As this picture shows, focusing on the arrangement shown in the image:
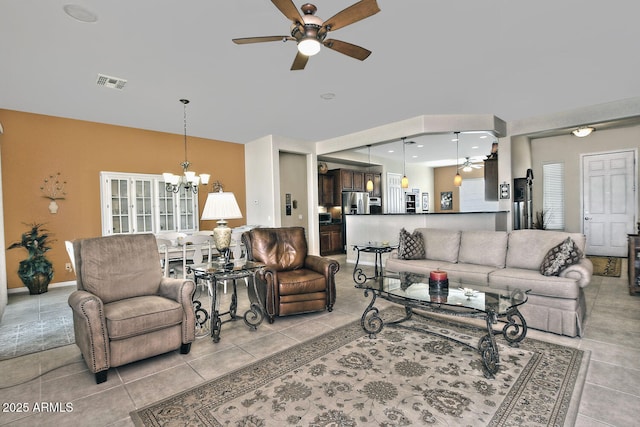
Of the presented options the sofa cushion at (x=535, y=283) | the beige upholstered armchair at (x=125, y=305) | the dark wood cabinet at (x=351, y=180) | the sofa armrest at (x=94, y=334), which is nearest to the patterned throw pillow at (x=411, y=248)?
the sofa cushion at (x=535, y=283)

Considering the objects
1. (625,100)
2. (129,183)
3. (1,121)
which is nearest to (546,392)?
(625,100)

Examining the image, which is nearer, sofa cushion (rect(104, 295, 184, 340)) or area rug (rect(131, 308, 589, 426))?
area rug (rect(131, 308, 589, 426))

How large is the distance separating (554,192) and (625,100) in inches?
108

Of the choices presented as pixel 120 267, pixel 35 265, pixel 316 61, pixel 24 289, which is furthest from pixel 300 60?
pixel 24 289

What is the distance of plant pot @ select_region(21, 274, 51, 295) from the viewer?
4.70 meters

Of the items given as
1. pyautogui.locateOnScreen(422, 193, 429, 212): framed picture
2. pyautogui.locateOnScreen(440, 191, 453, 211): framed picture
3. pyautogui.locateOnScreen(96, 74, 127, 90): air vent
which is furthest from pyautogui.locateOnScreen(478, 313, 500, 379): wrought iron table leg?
pyautogui.locateOnScreen(440, 191, 453, 211): framed picture

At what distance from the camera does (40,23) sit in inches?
107

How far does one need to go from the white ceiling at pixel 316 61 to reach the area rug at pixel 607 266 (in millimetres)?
2745

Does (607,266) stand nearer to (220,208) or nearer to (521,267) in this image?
(521,267)

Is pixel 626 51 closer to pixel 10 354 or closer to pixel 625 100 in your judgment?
pixel 625 100

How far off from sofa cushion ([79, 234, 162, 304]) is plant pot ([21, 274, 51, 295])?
301 cm

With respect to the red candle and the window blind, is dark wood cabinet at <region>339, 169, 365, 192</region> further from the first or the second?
the red candle

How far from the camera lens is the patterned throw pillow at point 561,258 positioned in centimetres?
307

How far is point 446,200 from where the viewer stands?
12.0 m
